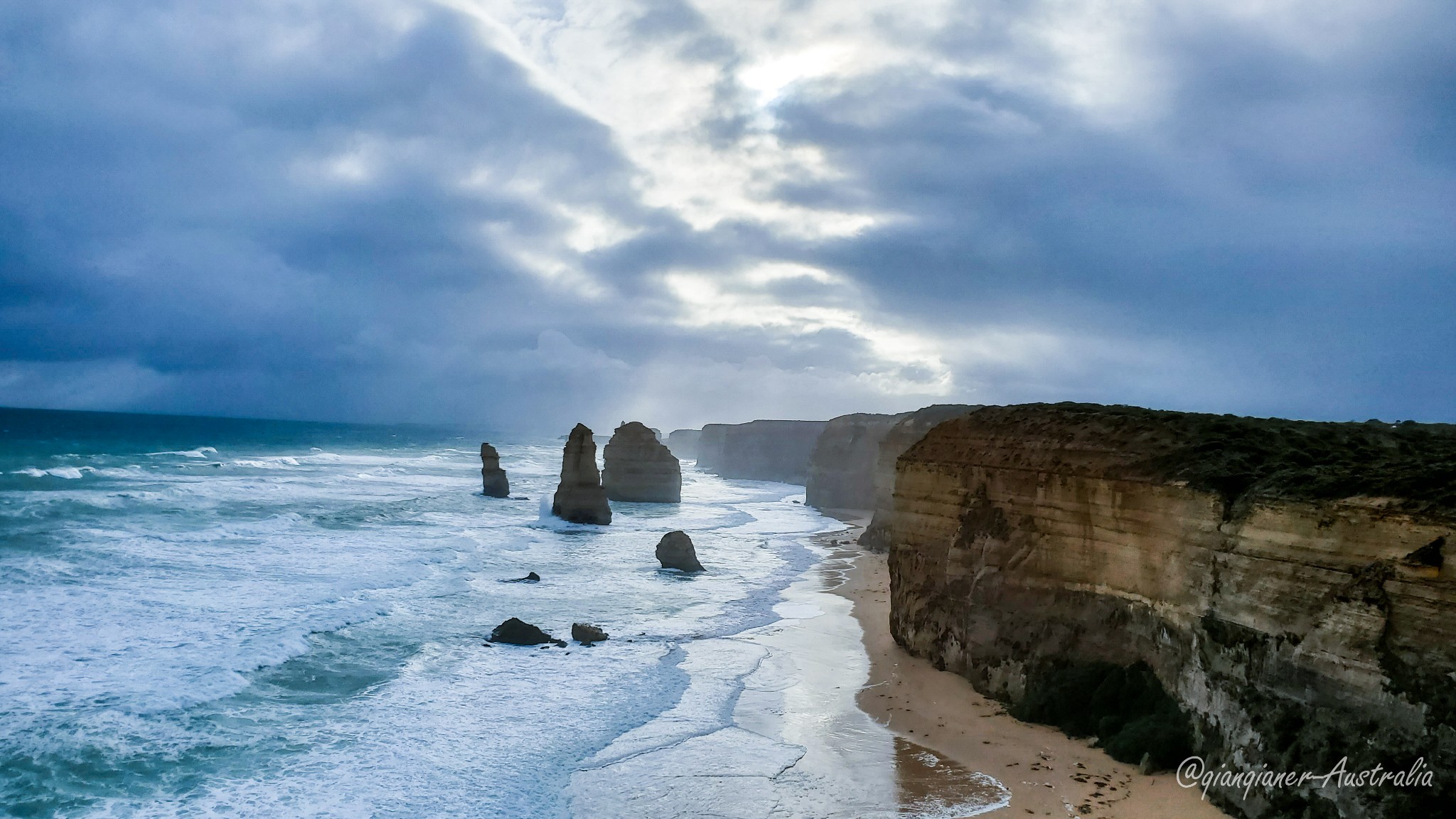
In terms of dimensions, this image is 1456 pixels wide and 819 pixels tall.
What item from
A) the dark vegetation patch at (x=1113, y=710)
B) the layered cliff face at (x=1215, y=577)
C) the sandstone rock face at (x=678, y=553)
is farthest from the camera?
the sandstone rock face at (x=678, y=553)

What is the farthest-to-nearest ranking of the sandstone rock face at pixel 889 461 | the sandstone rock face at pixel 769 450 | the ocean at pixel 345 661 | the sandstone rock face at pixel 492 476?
the sandstone rock face at pixel 769 450 < the sandstone rock face at pixel 492 476 < the sandstone rock face at pixel 889 461 < the ocean at pixel 345 661

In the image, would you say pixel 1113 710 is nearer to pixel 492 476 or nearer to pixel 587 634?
pixel 587 634

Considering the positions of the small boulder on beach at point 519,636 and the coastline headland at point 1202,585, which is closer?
the coastline headland at point 1202,585

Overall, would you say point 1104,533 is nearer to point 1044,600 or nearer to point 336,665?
point 1044,600

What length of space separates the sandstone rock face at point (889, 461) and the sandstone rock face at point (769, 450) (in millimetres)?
49490

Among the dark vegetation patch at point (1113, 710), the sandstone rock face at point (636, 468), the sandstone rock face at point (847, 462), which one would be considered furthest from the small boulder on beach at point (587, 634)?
the sandstone rock face at point (847, 462)

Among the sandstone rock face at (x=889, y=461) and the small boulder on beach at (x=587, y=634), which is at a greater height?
the sandstone rock face at (x=889, y=461)

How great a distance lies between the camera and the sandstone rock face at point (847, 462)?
65.3 metres

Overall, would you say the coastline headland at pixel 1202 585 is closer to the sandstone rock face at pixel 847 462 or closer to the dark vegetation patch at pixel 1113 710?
the dark vegetation patch at pixel 1113 710

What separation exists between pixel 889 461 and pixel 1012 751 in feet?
110

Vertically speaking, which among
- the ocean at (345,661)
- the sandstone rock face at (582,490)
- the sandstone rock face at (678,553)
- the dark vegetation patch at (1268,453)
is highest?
the dark vegetation patch at (1268,453)

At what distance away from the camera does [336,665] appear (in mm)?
19172

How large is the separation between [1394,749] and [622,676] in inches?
563

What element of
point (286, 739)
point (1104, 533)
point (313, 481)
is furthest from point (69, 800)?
point (313, 481)
